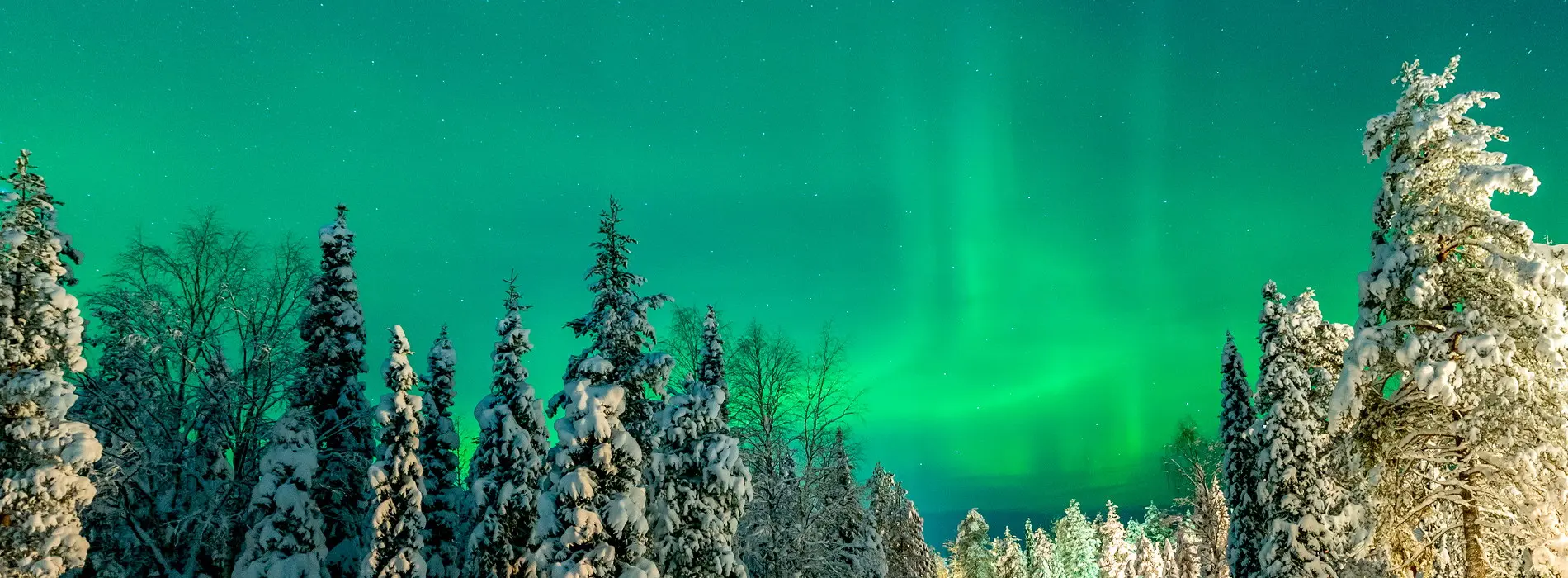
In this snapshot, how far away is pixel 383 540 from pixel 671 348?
962 cm

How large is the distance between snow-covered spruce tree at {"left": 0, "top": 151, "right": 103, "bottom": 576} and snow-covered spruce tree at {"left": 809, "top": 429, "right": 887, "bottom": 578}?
1808 centimetres

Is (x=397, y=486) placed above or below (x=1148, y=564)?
below

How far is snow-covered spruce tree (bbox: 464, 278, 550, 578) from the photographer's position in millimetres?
25344

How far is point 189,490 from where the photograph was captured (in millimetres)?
25625

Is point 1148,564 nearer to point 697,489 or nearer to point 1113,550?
point 1113,550

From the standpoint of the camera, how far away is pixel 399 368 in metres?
23.6

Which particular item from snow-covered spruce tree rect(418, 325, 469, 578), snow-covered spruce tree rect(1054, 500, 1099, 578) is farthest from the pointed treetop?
snow-covered spruce tree rect(1054, 500, 1099, 578)

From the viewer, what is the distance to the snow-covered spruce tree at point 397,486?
22297mm

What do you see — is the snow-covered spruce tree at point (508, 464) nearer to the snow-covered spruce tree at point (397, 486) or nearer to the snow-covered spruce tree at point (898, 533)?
the snow-covered spruce tree at point (397, 486)

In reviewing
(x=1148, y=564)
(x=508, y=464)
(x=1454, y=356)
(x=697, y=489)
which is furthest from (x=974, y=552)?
(x=1454, y=356)

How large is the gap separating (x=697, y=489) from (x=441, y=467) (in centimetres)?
1017

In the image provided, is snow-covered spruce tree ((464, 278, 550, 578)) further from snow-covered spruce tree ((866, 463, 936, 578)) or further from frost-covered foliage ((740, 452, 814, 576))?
snow-covered spruce tree ((866, 463, 936, 578))

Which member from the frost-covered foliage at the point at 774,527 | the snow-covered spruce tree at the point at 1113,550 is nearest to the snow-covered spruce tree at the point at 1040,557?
the snow-covered spruce tree at the point at 1113,550

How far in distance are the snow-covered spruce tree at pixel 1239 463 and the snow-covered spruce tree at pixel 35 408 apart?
33.4m
